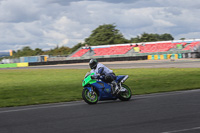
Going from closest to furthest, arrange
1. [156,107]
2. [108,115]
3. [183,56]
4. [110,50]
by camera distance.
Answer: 1. [108,115]
2. [156,107]
3. [183,56]
4. [110,50]

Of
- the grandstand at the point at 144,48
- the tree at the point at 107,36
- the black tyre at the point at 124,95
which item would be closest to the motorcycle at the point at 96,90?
the black tyre at the point at 124,95

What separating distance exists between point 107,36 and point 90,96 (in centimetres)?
10029

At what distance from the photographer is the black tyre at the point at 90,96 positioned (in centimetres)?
981

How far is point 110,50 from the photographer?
76312mm

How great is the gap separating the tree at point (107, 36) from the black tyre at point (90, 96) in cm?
9783

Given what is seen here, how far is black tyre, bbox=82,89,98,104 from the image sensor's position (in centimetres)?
981

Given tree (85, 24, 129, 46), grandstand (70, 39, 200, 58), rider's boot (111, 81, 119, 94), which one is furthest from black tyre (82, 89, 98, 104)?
tree (85, 24, 129, 46)

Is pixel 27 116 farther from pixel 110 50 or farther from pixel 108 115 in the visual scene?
pixel 110 50

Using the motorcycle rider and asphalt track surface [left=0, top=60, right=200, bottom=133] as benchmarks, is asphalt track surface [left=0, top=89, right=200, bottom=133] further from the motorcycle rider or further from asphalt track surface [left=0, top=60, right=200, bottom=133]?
the motorcycle rider

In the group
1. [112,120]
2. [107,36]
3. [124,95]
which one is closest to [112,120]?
[112,120]

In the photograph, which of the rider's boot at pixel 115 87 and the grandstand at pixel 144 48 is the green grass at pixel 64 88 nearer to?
the rider's boot at pixel 115 87

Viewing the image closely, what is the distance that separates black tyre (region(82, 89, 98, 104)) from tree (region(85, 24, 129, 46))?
3852 inches

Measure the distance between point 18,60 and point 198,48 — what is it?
44.8m

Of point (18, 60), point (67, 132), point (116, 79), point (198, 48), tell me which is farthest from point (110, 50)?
point (67, 132)
